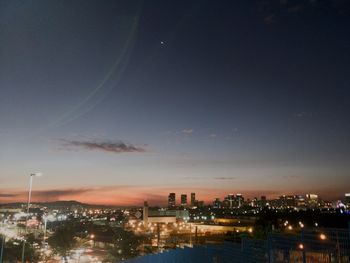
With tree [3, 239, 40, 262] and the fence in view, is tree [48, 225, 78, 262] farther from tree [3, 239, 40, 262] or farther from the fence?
the fence

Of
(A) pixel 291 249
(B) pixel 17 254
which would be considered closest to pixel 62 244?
(B) pixel 17 254

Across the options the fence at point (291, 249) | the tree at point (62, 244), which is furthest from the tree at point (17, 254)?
the fence at point (291, 249)

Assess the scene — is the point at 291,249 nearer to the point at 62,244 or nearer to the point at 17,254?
the point at 17,254

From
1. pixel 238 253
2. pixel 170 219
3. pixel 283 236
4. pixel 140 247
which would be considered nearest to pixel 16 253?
pixel 140 247

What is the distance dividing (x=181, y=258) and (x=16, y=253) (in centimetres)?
3741

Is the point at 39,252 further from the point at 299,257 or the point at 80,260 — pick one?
the point at 299,257

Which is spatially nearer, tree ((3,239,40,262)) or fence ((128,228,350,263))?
Answer: fence ((128,228,350,263))

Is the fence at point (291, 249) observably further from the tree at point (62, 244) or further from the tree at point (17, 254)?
the tree at point (62, 244)

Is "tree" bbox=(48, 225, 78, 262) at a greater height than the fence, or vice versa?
the fence

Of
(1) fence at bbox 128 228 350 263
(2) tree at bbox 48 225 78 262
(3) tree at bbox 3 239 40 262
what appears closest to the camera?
(1) fence at bbox 128 228 350 263

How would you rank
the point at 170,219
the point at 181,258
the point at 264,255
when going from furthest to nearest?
1. the point at 170,219
2. the point at 181,258
3. the point at 264,255

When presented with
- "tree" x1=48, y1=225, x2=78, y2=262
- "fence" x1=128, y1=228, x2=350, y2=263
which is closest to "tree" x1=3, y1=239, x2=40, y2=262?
"tree" x1=48, y1=225, x2=78, y2=262

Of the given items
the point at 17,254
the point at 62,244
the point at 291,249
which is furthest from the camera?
the point at 62,244

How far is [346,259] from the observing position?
9336 millimetres
